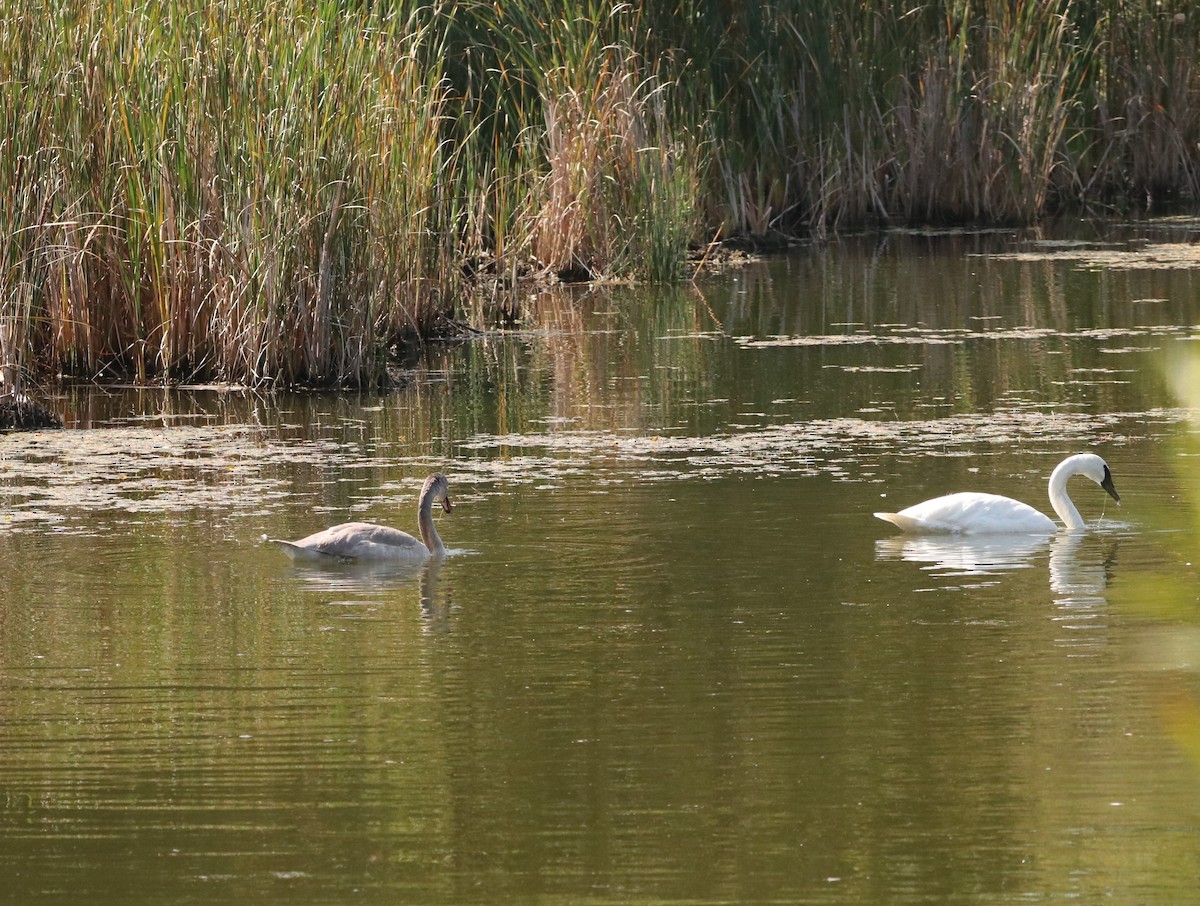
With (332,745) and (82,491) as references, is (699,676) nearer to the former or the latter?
(332,745)

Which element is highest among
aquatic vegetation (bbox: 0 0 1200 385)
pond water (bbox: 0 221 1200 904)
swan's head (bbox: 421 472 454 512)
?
aquatic vegetation (bbox: 0 0 1200 385)

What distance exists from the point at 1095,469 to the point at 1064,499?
6.9 inches

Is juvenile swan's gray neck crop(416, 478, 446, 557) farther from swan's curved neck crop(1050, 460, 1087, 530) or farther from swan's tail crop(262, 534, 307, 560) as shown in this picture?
swan's curved neck crop(1050, 460, 1087, 530)

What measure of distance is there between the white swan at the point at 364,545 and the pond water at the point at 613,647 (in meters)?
0.09

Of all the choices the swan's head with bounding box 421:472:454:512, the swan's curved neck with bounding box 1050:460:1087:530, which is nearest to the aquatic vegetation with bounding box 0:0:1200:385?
the swan's head with bounding box 421:472:454:512

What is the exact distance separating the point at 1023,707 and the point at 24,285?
6.79 m

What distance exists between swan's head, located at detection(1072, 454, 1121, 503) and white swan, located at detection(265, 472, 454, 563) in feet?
7.82

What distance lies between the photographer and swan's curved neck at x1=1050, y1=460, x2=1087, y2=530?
26.7 ft

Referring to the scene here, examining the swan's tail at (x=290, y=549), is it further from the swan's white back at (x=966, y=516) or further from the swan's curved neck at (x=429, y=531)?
the swan's white back at (x=966, y=516)

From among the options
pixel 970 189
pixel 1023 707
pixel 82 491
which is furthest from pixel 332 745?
pixel 970 189

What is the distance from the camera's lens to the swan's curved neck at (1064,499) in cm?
814

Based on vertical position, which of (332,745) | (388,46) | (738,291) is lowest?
(332,745)

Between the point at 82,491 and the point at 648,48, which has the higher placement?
the point at 648,48

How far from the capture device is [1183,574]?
7.28 m
